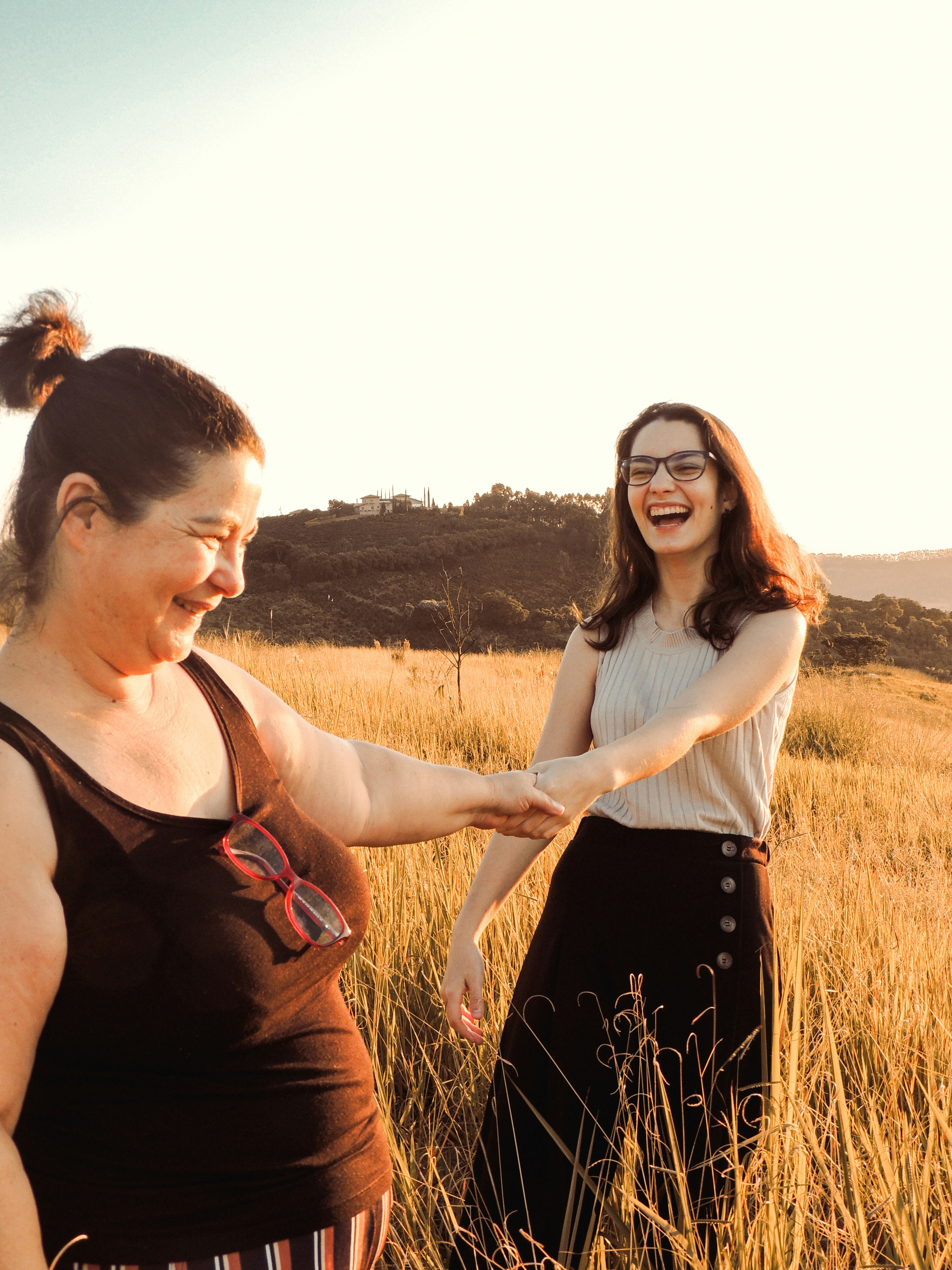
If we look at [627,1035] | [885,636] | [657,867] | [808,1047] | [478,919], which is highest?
[657,867]

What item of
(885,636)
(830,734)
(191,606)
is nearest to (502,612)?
(885,636)

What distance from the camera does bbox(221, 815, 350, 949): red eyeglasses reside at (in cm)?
115

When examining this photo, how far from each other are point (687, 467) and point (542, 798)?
2.98 feet

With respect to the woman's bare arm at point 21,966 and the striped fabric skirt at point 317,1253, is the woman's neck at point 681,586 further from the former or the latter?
the woman's bare arm at point 21,966

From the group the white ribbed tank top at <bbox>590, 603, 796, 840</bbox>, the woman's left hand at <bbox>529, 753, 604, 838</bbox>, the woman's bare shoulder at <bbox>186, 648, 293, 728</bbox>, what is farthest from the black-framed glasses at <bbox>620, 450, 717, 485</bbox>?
the woman's bare shoulder at <bbox>186, 648, 293, 728</bbox>

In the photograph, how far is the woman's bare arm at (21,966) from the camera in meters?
0.90

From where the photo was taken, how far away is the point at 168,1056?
3.42 feet

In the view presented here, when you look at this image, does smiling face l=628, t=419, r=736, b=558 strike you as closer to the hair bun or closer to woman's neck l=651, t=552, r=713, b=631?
woman's neck l=651, t=552, r=713, b=631

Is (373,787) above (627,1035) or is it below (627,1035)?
above

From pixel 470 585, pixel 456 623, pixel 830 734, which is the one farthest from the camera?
pixel 470 585

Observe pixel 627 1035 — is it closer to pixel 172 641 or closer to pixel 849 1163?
pixel 849 1163

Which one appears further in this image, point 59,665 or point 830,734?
point 830,734

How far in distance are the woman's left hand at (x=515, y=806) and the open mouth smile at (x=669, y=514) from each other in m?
0.73

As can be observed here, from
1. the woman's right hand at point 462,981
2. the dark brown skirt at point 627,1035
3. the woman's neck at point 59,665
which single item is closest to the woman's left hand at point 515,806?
the dark brown skirt at point 627,1035
